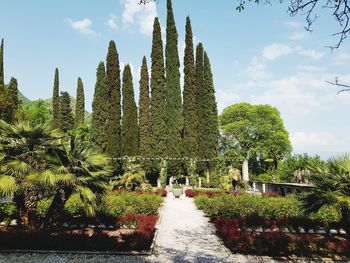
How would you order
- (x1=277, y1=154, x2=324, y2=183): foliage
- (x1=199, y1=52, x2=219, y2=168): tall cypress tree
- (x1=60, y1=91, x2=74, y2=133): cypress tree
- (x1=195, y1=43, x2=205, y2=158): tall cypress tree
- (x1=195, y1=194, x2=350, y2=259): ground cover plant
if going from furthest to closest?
(x1=60, y1=91, x2=74, y2=133): cypress tree → (x1=195, y1=43, x2=205, y2=158): tall cypress tree → (x1=199, y1=52, x2=219, y2=168): tall cypress tree → (x1=277, y1=154, x2=324, y2=183): foliage → (x1=195, y1=194, x2=350, y2=259): ground cover plant

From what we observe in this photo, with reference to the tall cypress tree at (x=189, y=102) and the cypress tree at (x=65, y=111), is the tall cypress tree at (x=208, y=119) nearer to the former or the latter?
the tall cypress tree at (x=189, y=102)

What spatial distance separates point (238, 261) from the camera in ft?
24.7

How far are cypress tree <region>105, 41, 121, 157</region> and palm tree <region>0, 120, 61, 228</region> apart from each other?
23.1 m

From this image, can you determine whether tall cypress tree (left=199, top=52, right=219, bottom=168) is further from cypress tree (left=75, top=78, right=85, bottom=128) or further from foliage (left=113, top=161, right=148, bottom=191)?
cypress tree (left=75, top=78, right=85, bottom=128)

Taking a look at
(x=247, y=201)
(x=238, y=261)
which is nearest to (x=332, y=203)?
(x=238, y=261)

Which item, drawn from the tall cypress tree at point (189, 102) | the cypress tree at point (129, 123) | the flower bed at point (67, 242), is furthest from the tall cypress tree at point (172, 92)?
the flower bed at point (67, 242)

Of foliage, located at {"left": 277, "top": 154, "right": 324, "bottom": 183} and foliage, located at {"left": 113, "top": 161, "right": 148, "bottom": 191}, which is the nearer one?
foliage, located at {"left": 113, "top": 161, "right": 148, "bottom": 191}

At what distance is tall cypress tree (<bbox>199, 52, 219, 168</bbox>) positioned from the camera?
34.2m

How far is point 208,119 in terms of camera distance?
35.2 metres

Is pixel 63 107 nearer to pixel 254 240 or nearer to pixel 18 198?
pixel 18 198

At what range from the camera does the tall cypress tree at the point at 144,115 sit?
33438mm

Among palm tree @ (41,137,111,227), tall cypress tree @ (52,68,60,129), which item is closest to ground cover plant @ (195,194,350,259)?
palm tree @ (41,137,111,227)

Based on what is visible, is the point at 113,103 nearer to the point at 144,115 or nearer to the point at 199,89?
the point at 144,115

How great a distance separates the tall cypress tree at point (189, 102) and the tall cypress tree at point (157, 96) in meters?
2.43
